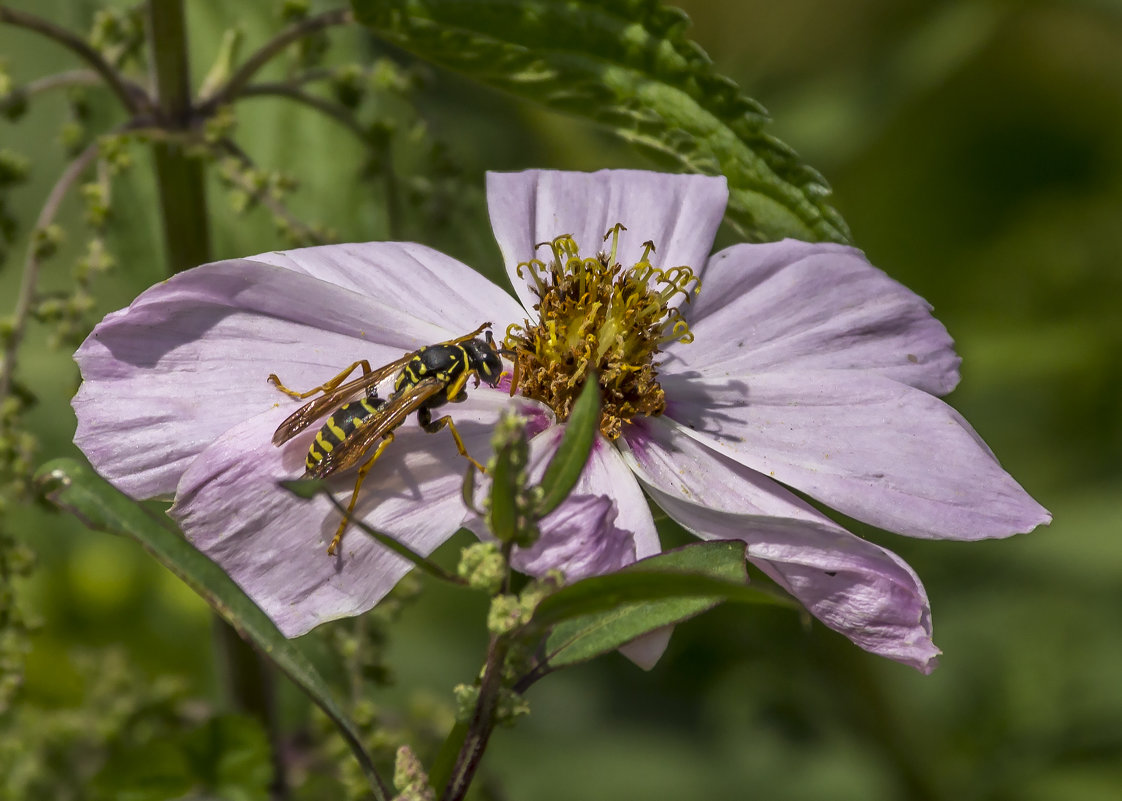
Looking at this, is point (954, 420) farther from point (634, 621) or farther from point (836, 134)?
point (836, 134)

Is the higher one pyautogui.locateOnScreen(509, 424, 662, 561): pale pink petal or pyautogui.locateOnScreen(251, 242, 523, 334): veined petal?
pyautogui.locateOnScreen(251, 242, 523, 334): veined petal

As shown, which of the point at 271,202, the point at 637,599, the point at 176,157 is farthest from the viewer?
the point at 176,157

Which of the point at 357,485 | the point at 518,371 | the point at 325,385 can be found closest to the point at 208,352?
the point at 325,385

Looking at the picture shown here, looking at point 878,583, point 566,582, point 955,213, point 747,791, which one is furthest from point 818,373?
point 955,213

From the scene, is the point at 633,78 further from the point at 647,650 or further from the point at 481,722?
the point at 481,722

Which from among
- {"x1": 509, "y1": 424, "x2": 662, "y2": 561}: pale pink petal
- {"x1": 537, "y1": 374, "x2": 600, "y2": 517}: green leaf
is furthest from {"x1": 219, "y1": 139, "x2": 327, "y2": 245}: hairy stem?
{"x1": 537, "y1": 374, "x2": 600, "y2": 517}: green leaf

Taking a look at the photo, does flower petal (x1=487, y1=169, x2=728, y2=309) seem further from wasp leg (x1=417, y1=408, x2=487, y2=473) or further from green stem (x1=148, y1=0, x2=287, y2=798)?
green stem (x1=148, y1=0, x2=287, y2=798)

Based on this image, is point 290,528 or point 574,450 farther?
point 290,528
